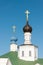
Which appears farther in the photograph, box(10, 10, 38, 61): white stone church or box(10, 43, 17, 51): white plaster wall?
box(10, 43, 17, 51): white plaster wall

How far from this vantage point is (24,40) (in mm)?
41688

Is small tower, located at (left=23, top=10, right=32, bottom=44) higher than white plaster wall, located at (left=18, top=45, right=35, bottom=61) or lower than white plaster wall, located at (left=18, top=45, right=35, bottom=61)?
higher

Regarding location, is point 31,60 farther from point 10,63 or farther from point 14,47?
point 14,47

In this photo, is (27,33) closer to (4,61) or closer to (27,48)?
(27,48)

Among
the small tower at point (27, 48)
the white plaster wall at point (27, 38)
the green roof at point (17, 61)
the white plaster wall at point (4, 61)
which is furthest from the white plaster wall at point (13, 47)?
the white plaster wall at point (4, 61)

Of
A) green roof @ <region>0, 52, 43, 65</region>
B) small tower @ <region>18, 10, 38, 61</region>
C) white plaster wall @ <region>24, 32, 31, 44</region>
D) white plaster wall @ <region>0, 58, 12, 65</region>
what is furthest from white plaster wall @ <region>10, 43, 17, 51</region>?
white plaster wall @ <region>0, 58, 12, 65</region>

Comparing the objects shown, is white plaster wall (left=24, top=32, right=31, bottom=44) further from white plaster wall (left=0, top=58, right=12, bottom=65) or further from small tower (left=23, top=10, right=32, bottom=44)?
white plaster wall (left=0, top=58, right=12, bottom=65)

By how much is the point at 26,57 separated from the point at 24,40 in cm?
253

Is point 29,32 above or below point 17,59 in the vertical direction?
above

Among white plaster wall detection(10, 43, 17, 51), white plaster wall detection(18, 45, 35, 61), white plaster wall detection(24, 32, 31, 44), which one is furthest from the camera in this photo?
white plaster wall detection(10, 43, 17, 51)

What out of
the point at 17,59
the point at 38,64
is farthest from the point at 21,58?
the point at 38,64

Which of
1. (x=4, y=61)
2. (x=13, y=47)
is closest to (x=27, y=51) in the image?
(x=4, y=61)

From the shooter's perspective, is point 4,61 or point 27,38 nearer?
point 4,61

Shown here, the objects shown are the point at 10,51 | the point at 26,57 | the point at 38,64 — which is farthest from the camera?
the point at 10,51
